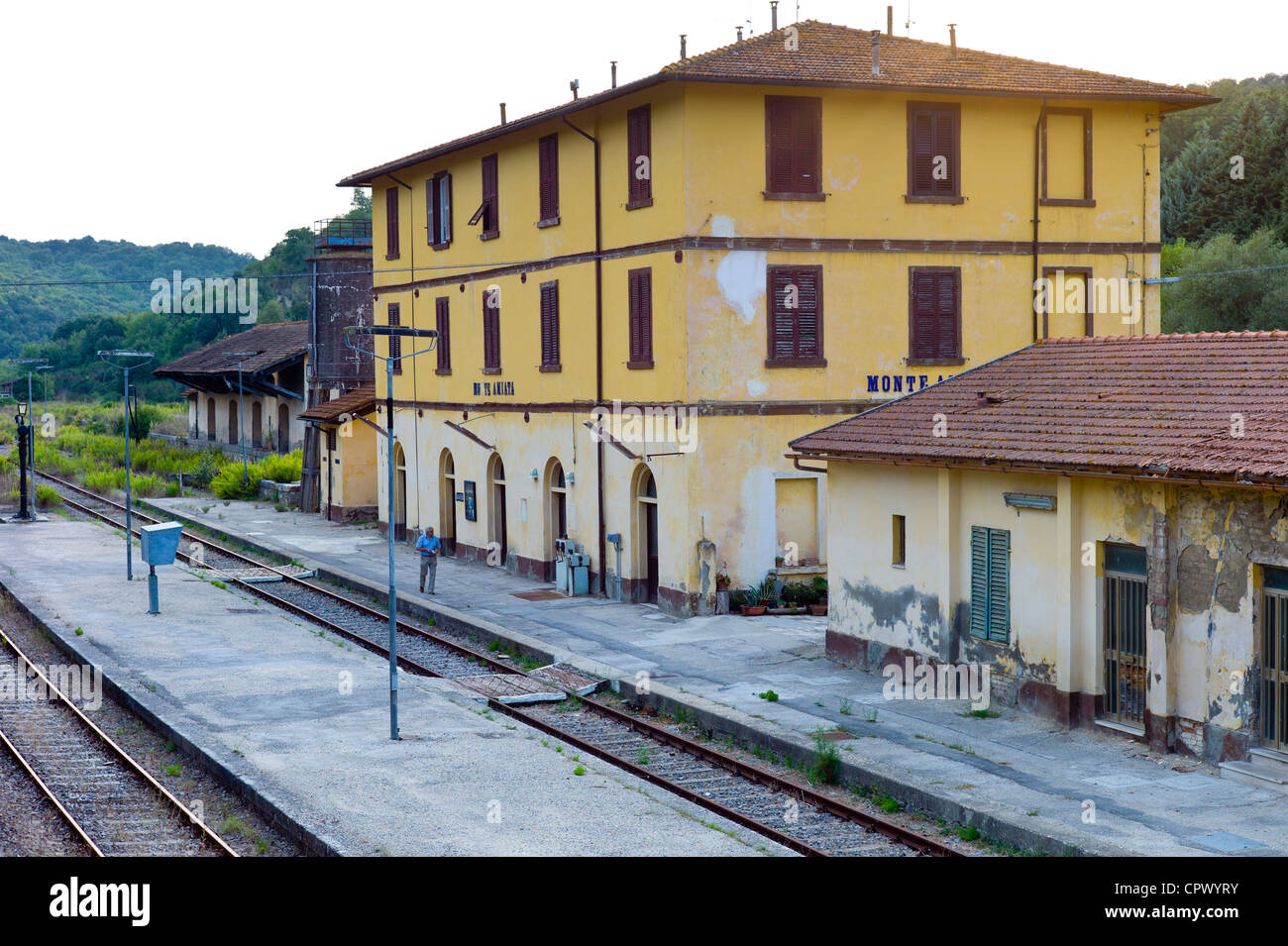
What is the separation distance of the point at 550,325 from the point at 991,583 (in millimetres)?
13639

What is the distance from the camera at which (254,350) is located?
59375mm

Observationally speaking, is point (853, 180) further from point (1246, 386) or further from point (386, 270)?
point (386, 270)

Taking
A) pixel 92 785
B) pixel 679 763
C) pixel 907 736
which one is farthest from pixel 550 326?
pixel 92 785

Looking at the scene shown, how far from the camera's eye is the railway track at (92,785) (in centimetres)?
1332

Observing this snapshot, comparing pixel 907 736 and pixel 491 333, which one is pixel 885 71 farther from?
pixel 907 736

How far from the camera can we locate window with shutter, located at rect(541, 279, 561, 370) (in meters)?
28.5

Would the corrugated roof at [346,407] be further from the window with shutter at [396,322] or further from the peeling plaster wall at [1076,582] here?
the peeling plaster wall at [1076,582]

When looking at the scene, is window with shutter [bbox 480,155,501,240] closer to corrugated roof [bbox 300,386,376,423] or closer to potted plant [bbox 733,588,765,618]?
corrugated roof [bbox 300,386,376,423]

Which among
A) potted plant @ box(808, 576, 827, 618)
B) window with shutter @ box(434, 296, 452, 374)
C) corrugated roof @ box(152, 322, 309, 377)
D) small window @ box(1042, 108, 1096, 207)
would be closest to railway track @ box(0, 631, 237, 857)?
potted plant @ box(808, 576, 827, 618)

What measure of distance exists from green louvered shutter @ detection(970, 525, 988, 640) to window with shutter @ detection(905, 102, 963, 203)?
9.49 m

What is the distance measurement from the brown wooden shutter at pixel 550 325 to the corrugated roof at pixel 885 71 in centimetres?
327

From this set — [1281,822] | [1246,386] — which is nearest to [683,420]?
[1246,386]

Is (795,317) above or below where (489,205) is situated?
below

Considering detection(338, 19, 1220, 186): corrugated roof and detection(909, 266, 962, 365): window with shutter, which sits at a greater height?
detection(338, 19, 1220, 186): corrugated roof
